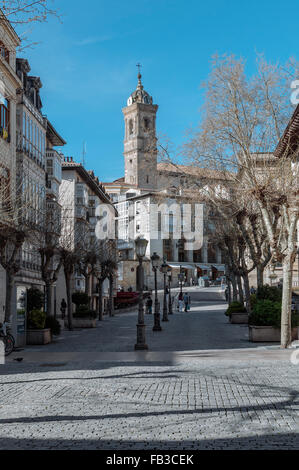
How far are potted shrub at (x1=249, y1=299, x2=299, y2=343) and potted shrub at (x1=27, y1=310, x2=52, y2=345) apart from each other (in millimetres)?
7693

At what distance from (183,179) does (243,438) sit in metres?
22.4

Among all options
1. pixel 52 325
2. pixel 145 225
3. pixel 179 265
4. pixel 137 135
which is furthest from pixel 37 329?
pixel 137 135

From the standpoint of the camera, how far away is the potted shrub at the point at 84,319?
118ft

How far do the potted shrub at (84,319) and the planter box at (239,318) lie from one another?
793cm

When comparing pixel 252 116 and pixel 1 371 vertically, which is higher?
pixel 252 116

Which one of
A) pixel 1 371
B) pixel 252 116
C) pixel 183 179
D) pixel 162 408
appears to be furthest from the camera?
pixel 183 179

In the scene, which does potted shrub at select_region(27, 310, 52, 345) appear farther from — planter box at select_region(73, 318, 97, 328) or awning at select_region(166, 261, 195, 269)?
awning at select_region(166, 261, 195, 269)

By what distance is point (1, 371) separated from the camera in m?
14.6

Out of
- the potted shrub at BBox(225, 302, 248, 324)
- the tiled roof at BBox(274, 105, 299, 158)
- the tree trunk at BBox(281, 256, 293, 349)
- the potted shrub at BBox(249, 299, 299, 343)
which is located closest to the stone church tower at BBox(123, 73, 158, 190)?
the potted shrub at BBox(225, 302, 248, 324)

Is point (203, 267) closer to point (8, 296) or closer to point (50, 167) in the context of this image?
point (50, 167)

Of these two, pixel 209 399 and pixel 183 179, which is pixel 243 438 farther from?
pixel 183 179

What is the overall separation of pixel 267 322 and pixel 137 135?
110 metres

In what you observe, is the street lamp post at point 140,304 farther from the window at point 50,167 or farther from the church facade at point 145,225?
the church facade at point 145,225
